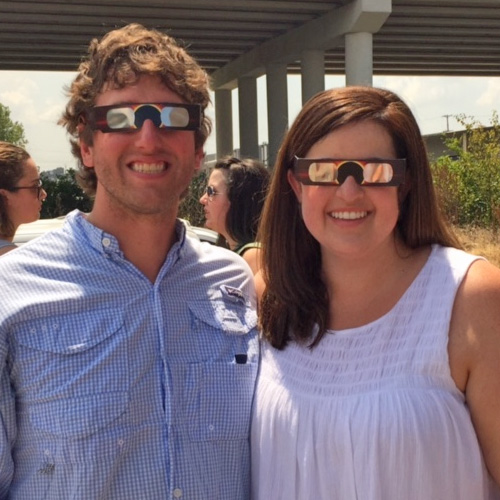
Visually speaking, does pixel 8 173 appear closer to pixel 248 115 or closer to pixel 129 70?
pixel 129 70

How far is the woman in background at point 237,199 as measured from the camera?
5641mm

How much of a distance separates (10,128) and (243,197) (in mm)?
60420

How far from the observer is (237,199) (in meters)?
5.67

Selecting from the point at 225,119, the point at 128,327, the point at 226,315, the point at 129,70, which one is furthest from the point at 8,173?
the point at 225,119

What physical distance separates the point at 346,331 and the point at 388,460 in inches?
17.9

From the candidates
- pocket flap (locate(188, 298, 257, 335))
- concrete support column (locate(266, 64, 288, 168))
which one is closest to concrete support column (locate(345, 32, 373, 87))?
concrete support column (locate(266, 64, 288, 168))

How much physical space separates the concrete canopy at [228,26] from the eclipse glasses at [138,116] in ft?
58.5

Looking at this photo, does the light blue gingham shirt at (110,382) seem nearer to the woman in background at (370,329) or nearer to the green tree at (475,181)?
the woman in background at (370,329)

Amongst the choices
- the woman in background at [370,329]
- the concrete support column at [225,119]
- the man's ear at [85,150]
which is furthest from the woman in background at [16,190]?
the concrete support column at [225,119]

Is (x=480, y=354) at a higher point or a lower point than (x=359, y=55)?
lower

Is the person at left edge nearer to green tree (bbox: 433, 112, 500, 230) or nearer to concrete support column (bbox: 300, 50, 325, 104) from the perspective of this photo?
green tree (bbox: 433, 112, 500, 230)

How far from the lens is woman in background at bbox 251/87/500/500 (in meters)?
2.34

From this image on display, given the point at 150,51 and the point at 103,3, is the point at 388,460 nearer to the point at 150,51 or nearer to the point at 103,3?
the point at 150,51

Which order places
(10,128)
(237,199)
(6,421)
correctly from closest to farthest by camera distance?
(6,421), (237,199), (10,128)
